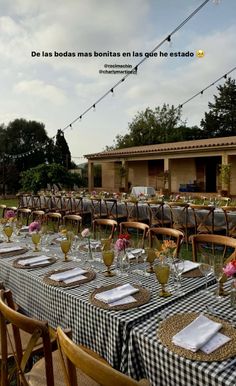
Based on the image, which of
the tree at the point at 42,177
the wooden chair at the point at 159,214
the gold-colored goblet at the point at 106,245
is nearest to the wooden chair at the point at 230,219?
the wooden chair at the point at 159,214

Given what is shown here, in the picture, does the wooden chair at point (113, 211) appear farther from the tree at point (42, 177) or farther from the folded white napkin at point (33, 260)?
the tree at point (42, 177)

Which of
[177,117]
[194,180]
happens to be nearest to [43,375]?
[194,180]

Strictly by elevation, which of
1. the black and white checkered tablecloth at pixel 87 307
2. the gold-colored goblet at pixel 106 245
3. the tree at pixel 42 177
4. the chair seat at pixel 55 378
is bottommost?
the chair seat at pixel 55 378

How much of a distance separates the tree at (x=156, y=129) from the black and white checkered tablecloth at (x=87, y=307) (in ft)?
91.2

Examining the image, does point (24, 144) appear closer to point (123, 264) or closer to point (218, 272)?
point (123, 264)

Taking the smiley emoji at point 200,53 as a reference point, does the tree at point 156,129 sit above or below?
above

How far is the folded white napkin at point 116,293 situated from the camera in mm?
1812

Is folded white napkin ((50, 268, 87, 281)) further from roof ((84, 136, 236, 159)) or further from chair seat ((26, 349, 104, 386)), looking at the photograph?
roof ((84, 136, 236, 159))

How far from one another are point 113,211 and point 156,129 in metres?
23.4

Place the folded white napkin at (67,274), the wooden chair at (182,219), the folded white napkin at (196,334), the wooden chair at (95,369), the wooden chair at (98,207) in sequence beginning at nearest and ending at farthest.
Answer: the wooden chair at (95,369) < the folded white napkin at (196,334) < the folded white napkin at (67,274) < the wooden chair at (182,219) < the wooden chair at (98,207)

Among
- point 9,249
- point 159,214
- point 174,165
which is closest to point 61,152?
point 174,165

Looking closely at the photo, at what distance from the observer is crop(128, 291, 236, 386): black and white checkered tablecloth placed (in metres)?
1.16

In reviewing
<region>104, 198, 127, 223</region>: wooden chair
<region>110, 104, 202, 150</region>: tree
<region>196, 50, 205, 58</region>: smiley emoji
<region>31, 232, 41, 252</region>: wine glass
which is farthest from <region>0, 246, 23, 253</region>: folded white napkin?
<region>110, 104, 202, 150</region>: tree

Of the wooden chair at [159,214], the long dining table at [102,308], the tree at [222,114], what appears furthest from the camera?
the tree at [222,114]
